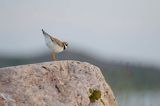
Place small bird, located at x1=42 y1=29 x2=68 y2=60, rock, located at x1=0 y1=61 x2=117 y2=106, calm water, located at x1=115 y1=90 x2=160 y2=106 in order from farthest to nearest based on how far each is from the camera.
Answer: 1. calm water, located at x1=115 y1=90 x2=160 y2=106
2. small bird, located at x1=42 y1=29 x2=68 y2=60
3. rock, located at x1=0 y1=61 x2=117 y2=106

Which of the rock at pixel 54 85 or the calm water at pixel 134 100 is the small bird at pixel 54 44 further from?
the calm water at pixel 134 100

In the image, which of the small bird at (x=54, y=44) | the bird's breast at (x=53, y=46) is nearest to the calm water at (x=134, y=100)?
the small bird at (x=54, y=44)

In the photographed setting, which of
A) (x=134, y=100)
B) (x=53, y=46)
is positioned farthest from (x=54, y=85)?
(x=134, y=100)

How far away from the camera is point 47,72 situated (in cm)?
1780

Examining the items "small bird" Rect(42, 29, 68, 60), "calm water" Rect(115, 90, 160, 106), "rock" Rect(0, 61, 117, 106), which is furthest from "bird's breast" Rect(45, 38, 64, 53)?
"calm water" Rect(115, 90, 160, 106)

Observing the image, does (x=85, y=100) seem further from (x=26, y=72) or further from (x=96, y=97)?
(x=26, y=72)

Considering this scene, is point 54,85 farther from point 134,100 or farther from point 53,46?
point 134,100

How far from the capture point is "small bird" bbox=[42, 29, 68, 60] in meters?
18.9

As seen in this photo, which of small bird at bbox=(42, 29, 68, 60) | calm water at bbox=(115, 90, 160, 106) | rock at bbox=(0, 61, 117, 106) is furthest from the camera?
calm water at bbox=(115, 90, 160, 106)

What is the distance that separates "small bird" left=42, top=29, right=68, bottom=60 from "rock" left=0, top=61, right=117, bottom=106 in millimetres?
736

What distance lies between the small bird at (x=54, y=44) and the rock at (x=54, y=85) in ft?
2.42

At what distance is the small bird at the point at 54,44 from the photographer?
18875mm

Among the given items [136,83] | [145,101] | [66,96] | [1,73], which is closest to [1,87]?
[1,73]

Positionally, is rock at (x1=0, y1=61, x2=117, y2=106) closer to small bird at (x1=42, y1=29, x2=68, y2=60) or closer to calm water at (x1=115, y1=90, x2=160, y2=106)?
small bird at (x1=42, y1=29, x2=68, y2=60)
